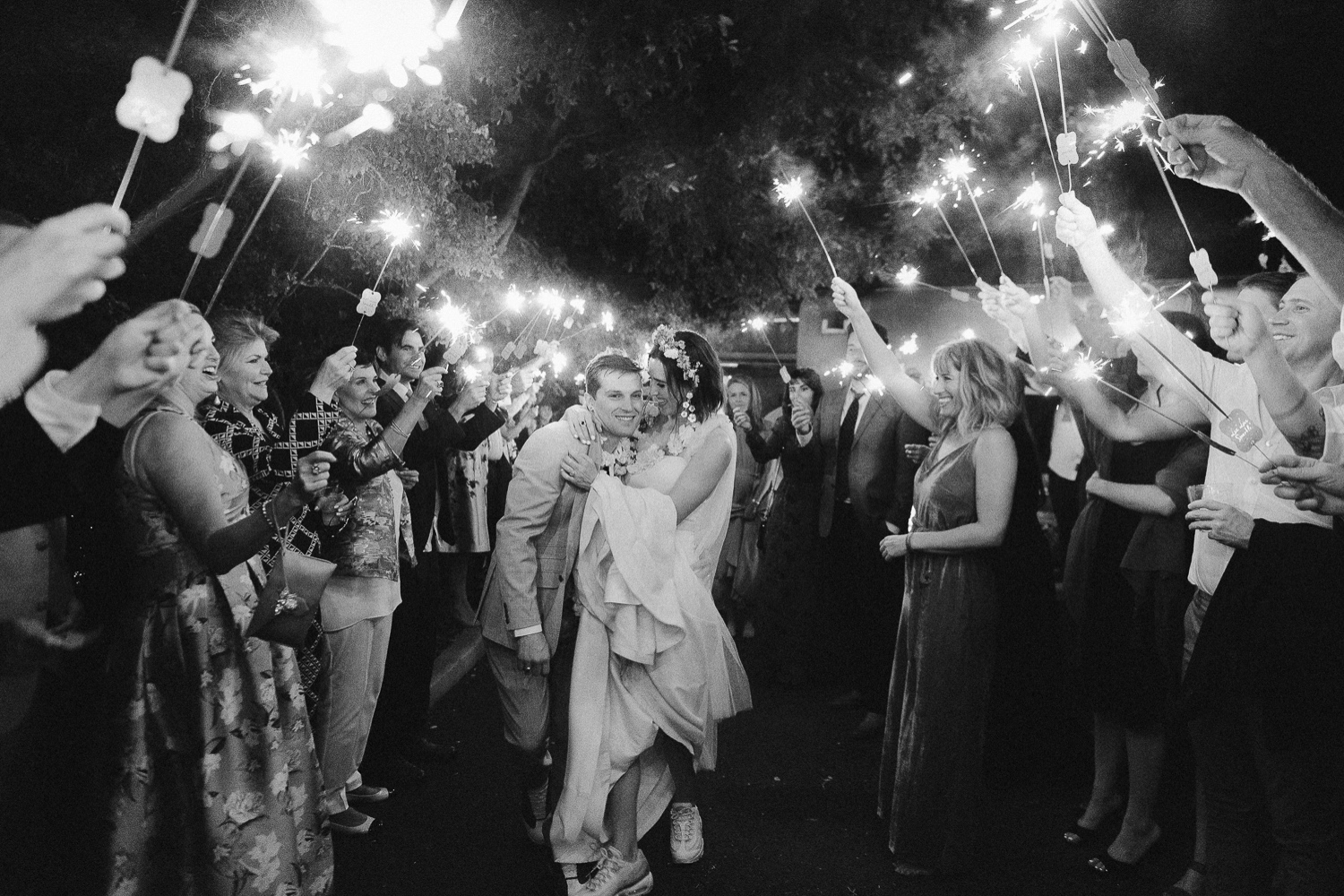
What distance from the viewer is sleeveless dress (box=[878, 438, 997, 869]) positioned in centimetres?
376

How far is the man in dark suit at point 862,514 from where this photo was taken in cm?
584

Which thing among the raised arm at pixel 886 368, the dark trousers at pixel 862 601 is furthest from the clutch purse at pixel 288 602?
the dark trousers at pixel 862 601

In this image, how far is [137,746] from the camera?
251cm

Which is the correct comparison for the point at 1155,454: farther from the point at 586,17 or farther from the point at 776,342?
the point at 776,342

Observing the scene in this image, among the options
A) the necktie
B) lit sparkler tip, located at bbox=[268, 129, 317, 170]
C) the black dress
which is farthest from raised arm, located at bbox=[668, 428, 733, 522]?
the black dress

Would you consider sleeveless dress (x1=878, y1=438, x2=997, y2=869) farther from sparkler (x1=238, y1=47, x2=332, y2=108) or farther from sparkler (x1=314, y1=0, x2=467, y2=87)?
sparkler (x1=238, y1=47, x2=332, y2=108)

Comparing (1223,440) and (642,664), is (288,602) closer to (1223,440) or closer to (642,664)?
(642,664)

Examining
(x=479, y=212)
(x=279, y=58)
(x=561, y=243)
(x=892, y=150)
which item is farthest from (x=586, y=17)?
(x=892, y=150)

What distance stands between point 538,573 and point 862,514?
2.98 meters

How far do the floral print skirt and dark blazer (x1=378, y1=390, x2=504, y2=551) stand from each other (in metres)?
2.28

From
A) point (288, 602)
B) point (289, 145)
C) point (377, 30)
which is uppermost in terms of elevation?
point (377, 30)

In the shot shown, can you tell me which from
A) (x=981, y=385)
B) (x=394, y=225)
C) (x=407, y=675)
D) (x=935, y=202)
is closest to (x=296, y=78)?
(x=394, y=225)

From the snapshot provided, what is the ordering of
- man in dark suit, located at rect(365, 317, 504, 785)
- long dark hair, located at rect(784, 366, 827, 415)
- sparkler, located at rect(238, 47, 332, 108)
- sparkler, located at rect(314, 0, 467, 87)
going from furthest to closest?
long dark hair, located at rect(784, 366, 827, 415)
man in dark suit, located at rect(365, 317, 504, 785)
sparkler, located at rect(238, 47, 332, 108)
sparkler, located at rect(314, 0, 467, 87)

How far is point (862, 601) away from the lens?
616 cm
